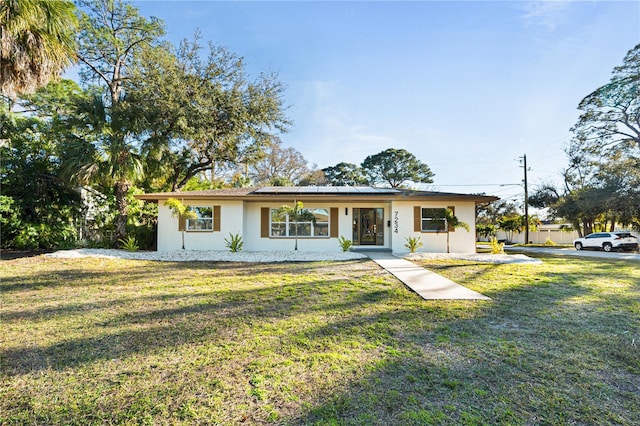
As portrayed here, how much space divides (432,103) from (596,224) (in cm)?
2712

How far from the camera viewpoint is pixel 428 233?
13.3 meters

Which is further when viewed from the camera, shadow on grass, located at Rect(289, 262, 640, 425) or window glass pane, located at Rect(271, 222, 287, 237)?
window glass pane, located at Rect(271, 222, 287, 237)

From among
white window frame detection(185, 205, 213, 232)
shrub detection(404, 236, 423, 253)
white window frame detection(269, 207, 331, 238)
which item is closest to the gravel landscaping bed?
shrub detection(404, 236, 423, 253)

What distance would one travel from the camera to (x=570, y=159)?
27609 mm

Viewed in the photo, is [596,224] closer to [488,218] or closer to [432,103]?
[488,218]

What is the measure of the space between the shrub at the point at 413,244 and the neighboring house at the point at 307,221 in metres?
0.18

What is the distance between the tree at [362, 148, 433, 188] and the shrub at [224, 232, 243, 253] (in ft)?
92.9

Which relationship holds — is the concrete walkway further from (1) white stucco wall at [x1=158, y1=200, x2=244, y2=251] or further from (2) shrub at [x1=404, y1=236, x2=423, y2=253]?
(1) white stucco wall at [x1=158, y1=200, x2=244, y2=251]

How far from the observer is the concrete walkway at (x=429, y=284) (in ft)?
18.9

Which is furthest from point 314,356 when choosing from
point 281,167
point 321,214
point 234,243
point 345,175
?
point 345,175

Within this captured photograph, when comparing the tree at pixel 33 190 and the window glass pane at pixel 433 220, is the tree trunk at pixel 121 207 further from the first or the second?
the window glass pane at pixel 433 220

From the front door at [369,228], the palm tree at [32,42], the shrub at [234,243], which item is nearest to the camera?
the palm tree at [32,42]

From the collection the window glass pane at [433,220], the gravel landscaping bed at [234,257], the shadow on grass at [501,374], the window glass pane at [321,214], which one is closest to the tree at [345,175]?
the window glass pane at [321,214]

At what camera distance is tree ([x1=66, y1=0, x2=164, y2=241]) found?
12.5 metres
